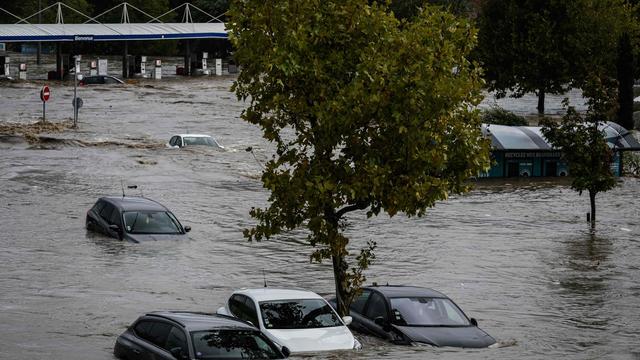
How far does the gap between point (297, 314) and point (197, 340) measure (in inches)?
144

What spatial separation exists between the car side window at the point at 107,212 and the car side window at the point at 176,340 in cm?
1648

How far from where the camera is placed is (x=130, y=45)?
392ft

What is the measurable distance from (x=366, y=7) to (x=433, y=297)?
203 inches

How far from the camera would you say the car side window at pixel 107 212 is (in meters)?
32.2

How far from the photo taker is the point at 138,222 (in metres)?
31.4

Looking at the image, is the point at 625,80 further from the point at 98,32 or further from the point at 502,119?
the point at 98,32

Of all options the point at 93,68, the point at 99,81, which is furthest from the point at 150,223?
the point at 93,68

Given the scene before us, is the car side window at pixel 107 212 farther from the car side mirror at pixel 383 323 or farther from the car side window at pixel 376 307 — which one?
the car side mirror at pixel 383 323

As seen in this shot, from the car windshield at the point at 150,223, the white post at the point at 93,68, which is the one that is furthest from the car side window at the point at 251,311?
the white post at the point at 93,68

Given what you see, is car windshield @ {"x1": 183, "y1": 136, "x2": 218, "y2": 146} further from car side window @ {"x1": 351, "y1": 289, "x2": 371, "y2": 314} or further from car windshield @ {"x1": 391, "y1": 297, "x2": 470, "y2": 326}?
car windshield @ {"x1": 391, "y1": 297, "x2": 470, "y2": 326}

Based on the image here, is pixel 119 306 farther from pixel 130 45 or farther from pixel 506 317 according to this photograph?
pixel 130 45

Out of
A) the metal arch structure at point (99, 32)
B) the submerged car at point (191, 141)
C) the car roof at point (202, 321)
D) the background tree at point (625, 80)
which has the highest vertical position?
the metal arch structure at point (99, 32)

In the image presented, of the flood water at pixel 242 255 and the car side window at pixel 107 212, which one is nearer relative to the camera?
the flood water at pixel 242 255

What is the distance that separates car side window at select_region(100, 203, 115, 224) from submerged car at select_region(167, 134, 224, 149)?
21.1 m
